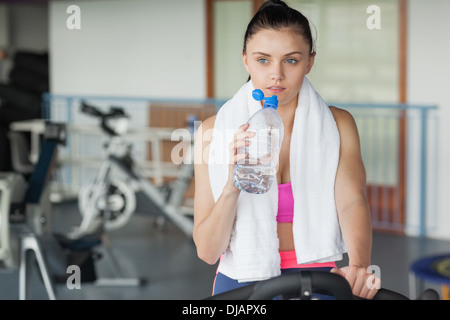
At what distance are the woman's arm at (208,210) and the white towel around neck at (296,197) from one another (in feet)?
0.07

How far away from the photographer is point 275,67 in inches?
55.9

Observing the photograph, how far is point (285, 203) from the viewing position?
1.49 m

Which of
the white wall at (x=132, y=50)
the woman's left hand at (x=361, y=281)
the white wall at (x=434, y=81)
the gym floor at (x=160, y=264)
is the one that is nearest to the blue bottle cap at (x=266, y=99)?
the woman's left hand at (x=361, y=281)

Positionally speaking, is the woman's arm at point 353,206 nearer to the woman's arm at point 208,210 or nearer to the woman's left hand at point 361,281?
the woman's left hand at point 361,281

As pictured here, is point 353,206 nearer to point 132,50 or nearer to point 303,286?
point 303,286

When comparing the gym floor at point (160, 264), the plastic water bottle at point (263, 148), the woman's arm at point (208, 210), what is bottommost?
the gym floor at point (160, 264)

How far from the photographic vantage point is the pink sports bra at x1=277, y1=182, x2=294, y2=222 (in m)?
1.48

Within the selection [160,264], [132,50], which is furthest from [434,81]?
[132,50]

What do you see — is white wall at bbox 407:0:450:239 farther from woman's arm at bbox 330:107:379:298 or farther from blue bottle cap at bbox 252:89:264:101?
blue bottle cap at bbox 252:89:264:101

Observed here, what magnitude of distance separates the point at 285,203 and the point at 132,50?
6.15 meters

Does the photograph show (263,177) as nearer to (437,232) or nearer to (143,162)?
(437,232)

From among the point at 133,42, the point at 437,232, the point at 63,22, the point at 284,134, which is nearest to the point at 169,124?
the point at 133,42

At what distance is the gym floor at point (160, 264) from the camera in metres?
4.29

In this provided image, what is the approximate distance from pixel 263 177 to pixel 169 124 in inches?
Result: 229
